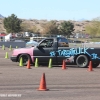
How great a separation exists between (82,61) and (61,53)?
4.48ft

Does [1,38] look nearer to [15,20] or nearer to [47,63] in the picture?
[15,20]

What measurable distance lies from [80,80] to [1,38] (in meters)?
56.9

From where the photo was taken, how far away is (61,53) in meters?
21.9

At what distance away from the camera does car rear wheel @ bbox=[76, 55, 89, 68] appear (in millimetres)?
21938

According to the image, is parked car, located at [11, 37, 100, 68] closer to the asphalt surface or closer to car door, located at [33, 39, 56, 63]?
car door, located at [33, 39, 56, 63]

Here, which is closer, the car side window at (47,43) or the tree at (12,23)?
the car side window at (47,43)

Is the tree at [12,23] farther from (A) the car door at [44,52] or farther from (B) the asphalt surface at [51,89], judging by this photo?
(B) the asphalt surface at [51,89]

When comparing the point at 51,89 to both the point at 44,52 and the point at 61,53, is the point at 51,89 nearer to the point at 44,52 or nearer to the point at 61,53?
the point at 61,53

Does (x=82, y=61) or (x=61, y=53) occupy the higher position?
(x=61, y=53)

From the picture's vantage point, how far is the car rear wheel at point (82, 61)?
72.0 ft

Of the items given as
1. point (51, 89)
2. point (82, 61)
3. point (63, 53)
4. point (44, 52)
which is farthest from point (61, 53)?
point (51, 89)

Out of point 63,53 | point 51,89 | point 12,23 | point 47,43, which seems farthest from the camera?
point 12,23

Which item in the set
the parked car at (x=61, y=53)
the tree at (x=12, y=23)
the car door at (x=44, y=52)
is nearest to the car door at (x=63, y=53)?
the parked car at (x=61, y=53)

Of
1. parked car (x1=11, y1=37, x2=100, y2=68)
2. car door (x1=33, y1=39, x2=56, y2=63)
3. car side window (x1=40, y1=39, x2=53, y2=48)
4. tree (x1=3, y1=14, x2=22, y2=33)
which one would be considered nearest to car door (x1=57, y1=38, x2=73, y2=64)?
parked car (x1=11, y1=37, x2=100, y2=68)
